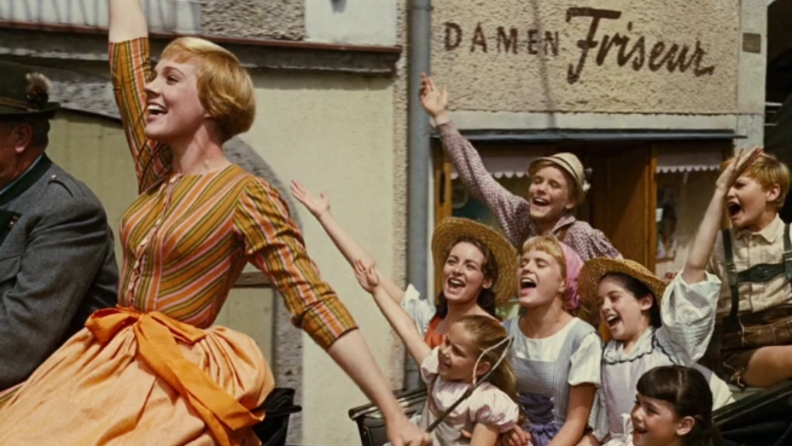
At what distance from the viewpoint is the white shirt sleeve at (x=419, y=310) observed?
5.57 meters

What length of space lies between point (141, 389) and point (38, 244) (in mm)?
588

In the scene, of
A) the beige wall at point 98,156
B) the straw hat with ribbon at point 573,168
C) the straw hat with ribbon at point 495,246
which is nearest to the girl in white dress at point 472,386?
the straw hat with ribbon at point 495,246

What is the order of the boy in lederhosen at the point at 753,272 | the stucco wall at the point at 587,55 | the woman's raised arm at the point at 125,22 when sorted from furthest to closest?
the stucco wall at the point at 587,55
the boy in lederhosen at the point at 753,272
the woman's raised arm at the point at 125,22

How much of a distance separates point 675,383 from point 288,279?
1.75 meters

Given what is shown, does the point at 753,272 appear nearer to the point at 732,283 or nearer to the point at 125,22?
the point at 732,283

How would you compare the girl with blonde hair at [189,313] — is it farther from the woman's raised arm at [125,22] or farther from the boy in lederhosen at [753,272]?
the boy in lederhosen at [753,272]

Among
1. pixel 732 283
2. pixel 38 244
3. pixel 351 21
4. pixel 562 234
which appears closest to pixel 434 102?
pixel 562 234

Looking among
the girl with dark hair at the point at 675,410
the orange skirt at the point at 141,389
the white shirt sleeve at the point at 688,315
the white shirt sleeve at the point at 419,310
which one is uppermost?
the orange skirt at the point at 141,389

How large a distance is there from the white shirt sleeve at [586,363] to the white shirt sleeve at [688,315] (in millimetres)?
258

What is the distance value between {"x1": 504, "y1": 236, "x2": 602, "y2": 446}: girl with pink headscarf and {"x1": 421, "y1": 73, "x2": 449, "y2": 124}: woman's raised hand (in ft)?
3.58

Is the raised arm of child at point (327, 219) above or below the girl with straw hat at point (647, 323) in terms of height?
above

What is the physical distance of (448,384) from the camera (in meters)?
4.80

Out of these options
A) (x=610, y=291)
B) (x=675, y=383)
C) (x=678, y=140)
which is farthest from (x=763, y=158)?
(x=678, y=140)

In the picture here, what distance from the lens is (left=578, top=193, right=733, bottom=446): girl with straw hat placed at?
16.5ft
